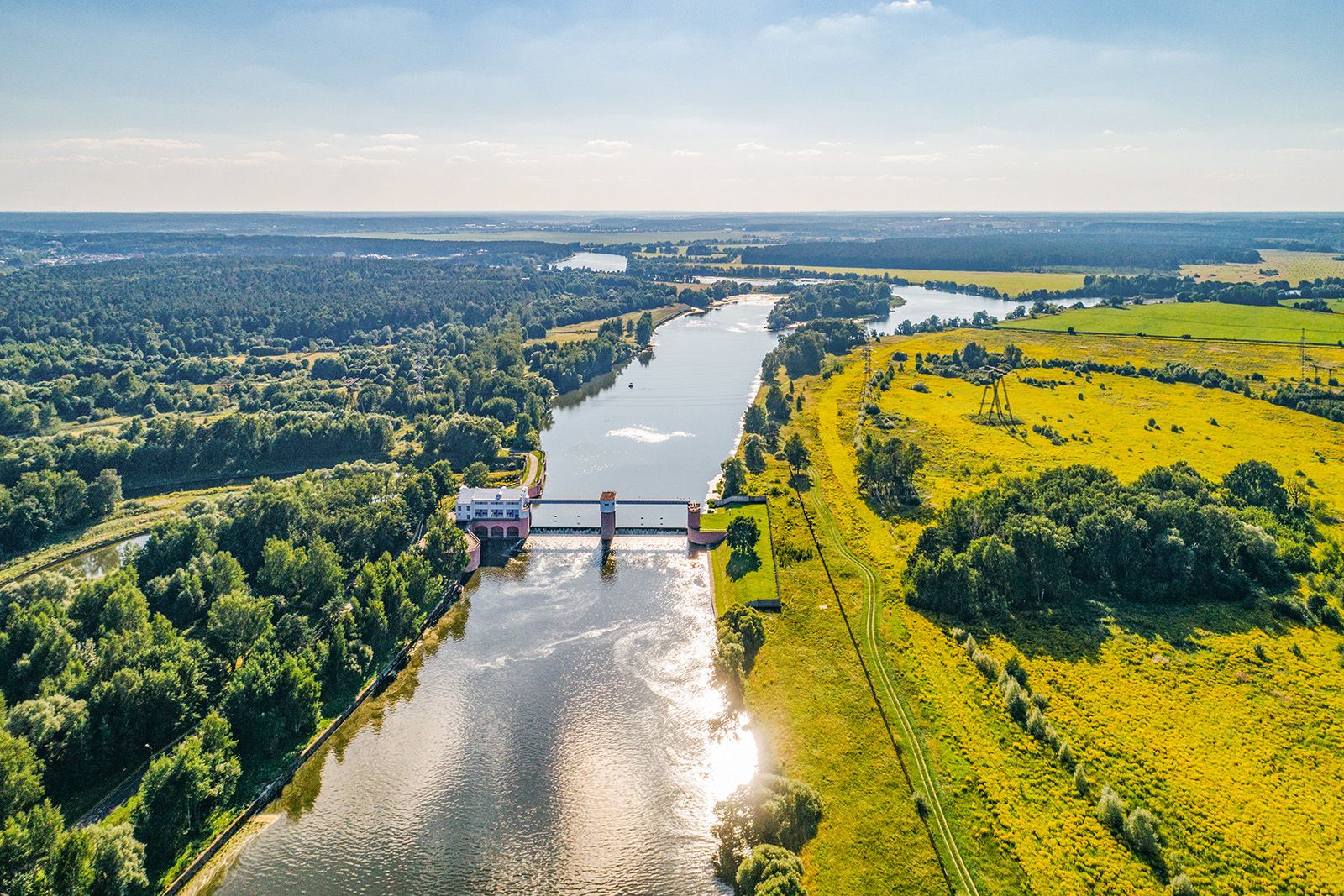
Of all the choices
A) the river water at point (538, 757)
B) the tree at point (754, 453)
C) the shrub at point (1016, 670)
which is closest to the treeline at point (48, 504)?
the river water at point (538, 757)

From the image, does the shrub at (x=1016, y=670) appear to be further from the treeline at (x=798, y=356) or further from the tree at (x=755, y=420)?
the treeline at (x=798, y=356)

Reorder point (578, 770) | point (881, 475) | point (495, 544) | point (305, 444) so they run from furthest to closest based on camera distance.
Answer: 1. point (305, 444)
2. point (881, 475)
3. point (495, 544)
4. point (578, 770)

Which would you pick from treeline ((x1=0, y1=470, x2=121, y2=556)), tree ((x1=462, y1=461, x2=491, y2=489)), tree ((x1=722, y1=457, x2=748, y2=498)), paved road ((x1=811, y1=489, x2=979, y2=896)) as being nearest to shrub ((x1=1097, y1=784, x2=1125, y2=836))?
paved road ((x1=811, y1=489, x2=979, y2=896))

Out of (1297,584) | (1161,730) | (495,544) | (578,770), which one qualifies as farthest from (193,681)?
(1297,584)

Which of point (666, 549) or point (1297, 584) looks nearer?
point (1297, 584)

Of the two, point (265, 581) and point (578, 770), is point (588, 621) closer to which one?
point (578, 770)
